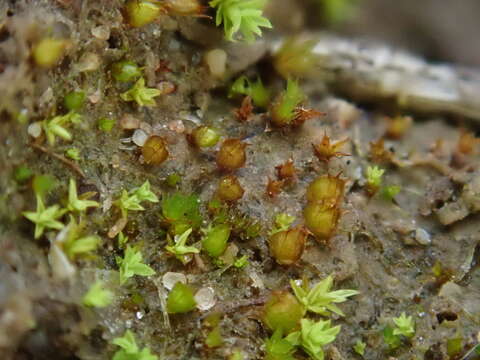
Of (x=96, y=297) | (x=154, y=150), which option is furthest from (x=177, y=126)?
(x=96, y=297)

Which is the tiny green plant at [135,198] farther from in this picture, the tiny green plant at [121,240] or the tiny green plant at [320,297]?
the tiny green plant at [320,297]

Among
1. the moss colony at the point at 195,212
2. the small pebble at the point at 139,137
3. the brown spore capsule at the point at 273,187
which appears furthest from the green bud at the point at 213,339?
the small pebble at the point at 139,137

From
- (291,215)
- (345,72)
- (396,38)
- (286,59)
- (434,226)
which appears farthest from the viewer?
(396,38)

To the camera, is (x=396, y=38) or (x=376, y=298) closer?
(x=376, y=298)

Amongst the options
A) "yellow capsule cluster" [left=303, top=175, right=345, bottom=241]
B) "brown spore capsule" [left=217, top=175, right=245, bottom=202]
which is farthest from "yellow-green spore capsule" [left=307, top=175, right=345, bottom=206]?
"brown spore capsule" [left=217, top=175, right=245, bottom=202]

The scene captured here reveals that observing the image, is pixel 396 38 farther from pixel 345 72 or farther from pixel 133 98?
pixel 133 98

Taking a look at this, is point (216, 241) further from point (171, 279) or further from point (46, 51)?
point (46, 51)

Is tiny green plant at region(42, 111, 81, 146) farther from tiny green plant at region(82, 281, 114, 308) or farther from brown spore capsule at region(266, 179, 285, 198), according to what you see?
brown spore capsule at region(266, 179, 285, 198)

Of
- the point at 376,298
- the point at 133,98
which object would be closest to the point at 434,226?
the point at 376,298
